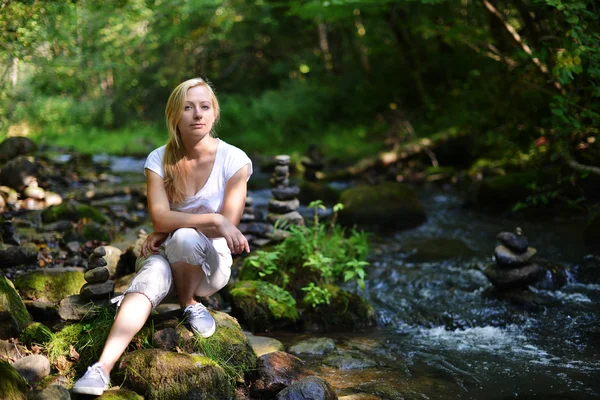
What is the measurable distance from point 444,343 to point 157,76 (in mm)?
15300

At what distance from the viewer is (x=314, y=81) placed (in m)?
18.2

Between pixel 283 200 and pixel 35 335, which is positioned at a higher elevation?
pixel 283 200

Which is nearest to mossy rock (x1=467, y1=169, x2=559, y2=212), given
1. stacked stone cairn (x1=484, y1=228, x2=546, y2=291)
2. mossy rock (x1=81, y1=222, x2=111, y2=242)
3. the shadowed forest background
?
the shadowed forest background

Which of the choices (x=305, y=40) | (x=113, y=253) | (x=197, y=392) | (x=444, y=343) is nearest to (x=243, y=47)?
(x=305, y=40)

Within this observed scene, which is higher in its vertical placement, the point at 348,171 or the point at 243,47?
the point at 243,47

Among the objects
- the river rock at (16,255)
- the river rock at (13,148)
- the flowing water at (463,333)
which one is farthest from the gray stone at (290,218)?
the river rock at (13,148)

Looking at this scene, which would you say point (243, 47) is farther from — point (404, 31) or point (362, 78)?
point (404, 31)

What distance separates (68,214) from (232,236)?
4836 millimetres

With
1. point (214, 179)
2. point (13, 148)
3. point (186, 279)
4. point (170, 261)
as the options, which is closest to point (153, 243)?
point (170, 261)

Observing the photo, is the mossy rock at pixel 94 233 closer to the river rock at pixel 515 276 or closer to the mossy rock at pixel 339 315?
the mossy rock at pixel 339 315

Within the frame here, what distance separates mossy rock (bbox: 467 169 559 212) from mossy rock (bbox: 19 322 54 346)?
7415 millimetres

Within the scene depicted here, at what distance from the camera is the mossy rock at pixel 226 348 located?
148 inches

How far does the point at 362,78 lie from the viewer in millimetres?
17062

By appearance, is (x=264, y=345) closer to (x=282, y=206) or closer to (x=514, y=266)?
(x=282, y=206)
